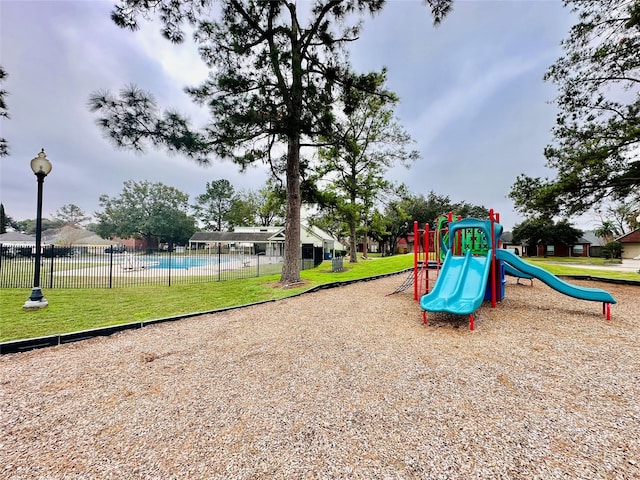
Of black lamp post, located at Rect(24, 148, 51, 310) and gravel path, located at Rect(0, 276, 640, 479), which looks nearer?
gravel path, located at Rect(0, 276, 640, 479)

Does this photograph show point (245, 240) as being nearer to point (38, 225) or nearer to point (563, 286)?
point (38, 225)

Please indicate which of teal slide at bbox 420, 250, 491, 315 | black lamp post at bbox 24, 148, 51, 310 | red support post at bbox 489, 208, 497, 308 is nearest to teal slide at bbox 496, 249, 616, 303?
red support post at bbox 489, 208, 497, 308

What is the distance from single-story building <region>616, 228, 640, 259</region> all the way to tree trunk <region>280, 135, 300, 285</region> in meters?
42.6

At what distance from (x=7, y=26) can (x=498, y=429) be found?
10933mm

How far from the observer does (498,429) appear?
2010 millimetres

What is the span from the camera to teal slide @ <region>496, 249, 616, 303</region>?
16.7ft

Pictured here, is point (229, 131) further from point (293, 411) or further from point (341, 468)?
point (341, 468)

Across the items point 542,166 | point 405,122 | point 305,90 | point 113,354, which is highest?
point 405,122

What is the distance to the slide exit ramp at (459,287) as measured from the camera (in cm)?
455

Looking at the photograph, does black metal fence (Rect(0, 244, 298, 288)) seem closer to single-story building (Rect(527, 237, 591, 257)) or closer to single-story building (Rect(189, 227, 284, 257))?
single-story building (Rect(189, 227, 284, 257))

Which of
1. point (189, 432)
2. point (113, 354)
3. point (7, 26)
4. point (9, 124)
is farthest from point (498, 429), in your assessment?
point (9, 124)

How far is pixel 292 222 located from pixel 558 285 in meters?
7.44

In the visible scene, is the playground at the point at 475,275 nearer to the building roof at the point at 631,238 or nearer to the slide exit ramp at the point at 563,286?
the slide exit ramp at the point at 563,286

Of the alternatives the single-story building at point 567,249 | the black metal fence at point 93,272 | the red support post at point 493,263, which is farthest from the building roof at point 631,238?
the red support post at point 493,263
